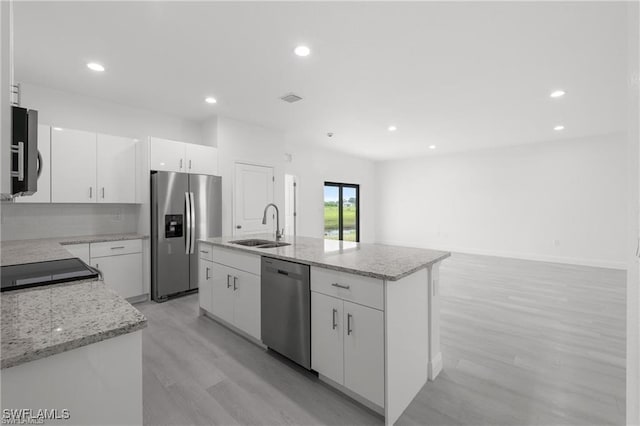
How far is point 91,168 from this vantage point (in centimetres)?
358

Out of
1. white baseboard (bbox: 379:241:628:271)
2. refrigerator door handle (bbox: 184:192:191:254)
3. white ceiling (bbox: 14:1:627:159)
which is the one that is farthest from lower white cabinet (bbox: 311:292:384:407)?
white baseboard (bbox: 379:241:628:271)

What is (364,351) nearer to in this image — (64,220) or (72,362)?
(72,362)

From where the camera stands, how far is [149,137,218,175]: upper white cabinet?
12.7 feet

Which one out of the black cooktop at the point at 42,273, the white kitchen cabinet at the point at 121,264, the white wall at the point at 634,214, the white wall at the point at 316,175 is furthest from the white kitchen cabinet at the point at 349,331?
the white wall at the point at 316,175

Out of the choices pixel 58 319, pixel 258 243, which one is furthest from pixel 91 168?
pixel 58 319

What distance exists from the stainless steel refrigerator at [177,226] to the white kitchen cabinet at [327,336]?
2.65m

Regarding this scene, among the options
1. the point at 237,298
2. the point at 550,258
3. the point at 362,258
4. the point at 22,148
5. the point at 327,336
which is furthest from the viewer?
the point at 550,258

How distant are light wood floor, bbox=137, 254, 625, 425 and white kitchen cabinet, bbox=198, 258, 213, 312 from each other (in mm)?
192

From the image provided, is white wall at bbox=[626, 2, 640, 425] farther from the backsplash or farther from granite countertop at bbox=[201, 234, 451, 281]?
the backsplash

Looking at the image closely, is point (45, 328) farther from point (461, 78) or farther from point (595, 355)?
point (461, 78)

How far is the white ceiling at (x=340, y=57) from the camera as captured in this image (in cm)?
220

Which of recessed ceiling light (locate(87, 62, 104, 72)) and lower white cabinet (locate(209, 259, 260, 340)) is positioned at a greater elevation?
recessed ceiling light (locate(87, 62, 104, 72))

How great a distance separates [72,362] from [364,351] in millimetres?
1372

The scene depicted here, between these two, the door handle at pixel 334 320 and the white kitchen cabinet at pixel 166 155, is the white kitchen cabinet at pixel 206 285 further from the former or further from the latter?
the door handle at pixel 334 320
